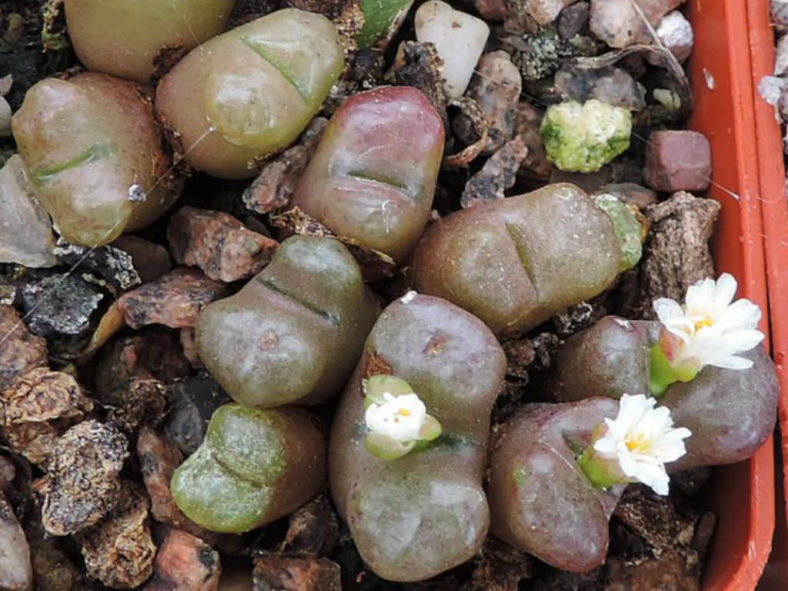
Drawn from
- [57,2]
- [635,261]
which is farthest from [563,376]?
[57,2]

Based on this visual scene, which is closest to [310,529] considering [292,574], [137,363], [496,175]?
[292,574]

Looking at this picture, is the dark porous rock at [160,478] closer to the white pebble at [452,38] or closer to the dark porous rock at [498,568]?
the dark porous rock at [498,568]

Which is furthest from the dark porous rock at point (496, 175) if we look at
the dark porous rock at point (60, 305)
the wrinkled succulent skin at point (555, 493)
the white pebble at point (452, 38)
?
the dark porous rock at point (60, 305)

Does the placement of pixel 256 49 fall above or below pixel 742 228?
above

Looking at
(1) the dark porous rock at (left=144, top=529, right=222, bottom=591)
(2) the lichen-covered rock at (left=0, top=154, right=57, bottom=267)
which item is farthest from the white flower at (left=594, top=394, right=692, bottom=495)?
(2) the lichen-covered rock at (left=0, top=154, right=57, bottom=267)

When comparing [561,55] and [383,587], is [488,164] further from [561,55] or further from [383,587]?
[383,587]

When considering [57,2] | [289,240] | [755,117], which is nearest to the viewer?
[289,240]
